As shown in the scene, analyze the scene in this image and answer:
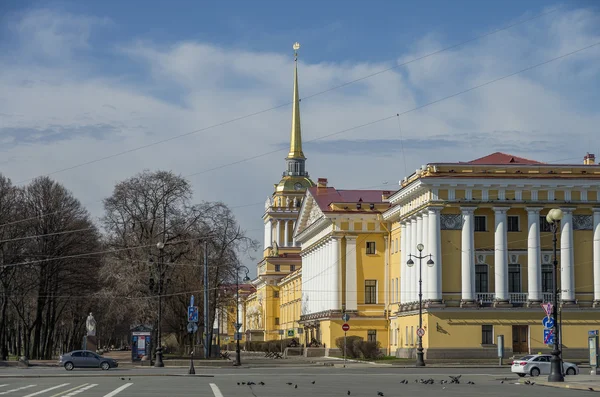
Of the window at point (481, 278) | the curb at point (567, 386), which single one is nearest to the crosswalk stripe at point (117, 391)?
the curb at point (567, 386)

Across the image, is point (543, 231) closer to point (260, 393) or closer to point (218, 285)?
point (218, 285)

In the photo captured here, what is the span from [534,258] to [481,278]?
415 centimetres

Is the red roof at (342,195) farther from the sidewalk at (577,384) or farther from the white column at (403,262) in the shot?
the sidewalk at (577,384)

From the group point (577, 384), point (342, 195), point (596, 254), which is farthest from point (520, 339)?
point (342, 195)

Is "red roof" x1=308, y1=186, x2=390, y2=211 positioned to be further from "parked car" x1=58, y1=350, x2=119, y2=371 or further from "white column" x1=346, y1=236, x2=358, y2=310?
"parked car" x1=58, y1=350, x2=119, y2=371

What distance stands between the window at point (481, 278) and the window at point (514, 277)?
1.79 metres

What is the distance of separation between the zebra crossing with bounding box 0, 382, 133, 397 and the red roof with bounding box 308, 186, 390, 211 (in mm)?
66348

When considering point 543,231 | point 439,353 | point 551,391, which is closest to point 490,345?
point 439,353

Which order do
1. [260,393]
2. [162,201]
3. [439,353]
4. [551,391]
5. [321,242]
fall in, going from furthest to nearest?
[321,242] → [162,201] → [439,353] → [551,391] → [260,393]

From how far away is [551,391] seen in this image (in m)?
36.1

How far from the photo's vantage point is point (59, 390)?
118ft

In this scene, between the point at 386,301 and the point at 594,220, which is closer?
the point at 594,220

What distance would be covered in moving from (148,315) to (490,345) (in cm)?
2557

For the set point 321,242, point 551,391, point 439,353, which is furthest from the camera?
point 321,242
